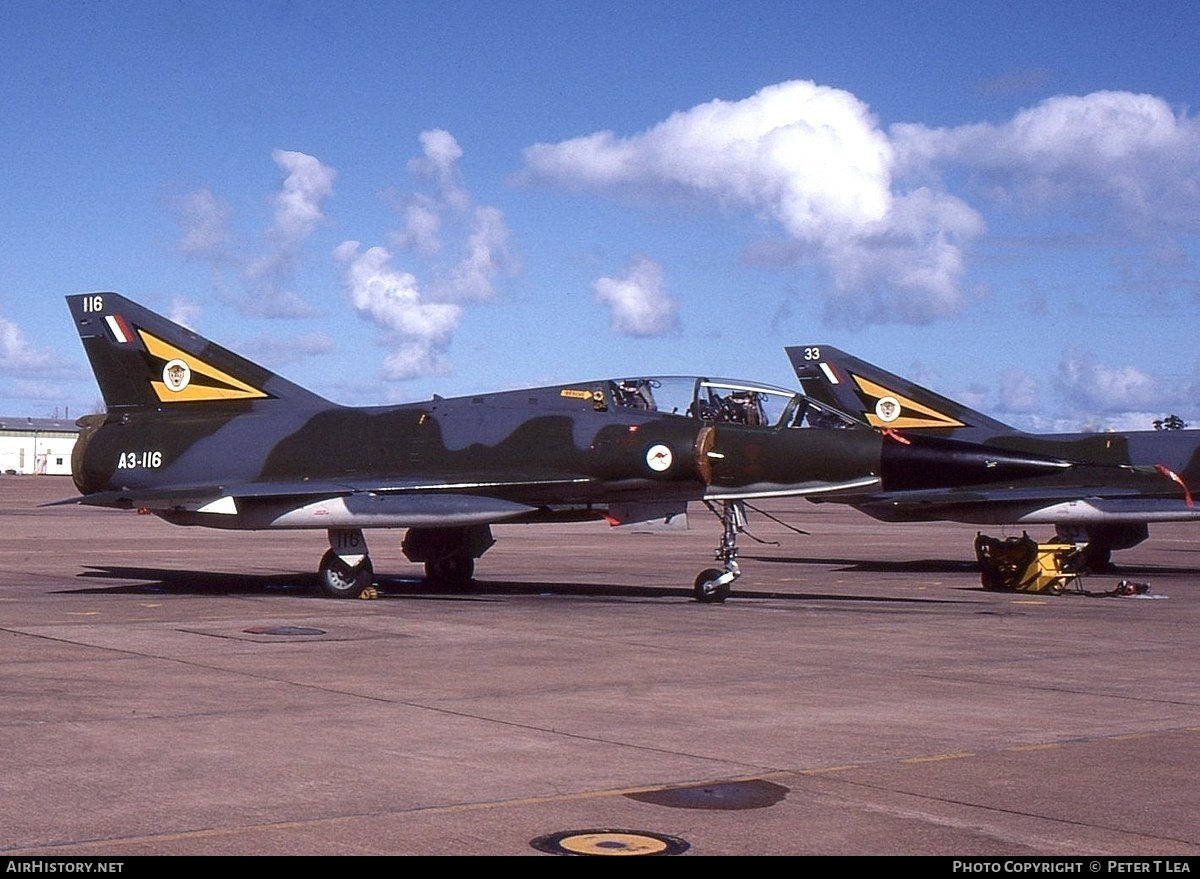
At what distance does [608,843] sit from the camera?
22.0ft

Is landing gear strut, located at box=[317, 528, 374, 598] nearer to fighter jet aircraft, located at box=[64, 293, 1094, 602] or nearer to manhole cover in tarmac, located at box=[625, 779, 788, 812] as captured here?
fighter jet aircraft, located at box=[64, 293, 1094, 602]

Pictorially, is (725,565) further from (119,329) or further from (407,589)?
(119,329)

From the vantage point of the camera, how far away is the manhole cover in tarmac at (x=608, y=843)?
656cm

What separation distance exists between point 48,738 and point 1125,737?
22.1ft

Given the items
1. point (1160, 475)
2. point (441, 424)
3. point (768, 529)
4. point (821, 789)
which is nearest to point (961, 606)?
point (441, 424)

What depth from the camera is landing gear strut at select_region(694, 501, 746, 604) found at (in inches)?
756

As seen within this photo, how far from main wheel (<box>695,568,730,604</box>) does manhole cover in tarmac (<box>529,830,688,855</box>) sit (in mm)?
12467

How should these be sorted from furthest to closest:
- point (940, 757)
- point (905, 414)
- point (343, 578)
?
1. point (905, 414)
2. point (343, 578)
3. point (940, 757)

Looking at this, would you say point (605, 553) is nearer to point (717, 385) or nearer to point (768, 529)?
point (717, 385)

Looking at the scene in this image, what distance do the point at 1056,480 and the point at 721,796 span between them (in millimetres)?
21752

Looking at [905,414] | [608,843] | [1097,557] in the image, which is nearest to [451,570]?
[905,414]

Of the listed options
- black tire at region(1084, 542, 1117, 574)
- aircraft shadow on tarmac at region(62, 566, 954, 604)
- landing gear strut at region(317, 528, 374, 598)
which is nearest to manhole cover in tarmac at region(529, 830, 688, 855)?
aircraft shadow on tarmac at region(62, 566, 954, 604)

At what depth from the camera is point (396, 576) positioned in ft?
83.1

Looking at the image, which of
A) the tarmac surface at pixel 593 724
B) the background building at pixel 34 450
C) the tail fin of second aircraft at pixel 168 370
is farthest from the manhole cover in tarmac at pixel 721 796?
the background building at pixel 34 450
